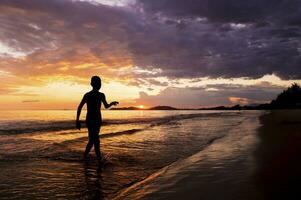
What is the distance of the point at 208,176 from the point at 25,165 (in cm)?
555

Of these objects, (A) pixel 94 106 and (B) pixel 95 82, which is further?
(A) pixel 94 106

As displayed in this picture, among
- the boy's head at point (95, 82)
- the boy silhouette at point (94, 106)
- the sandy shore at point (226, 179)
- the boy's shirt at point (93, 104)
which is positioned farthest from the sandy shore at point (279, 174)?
the boy's head at point (95, 82)

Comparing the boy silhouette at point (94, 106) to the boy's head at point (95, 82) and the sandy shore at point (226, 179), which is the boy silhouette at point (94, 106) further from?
the sandy shore at point (226, 179)

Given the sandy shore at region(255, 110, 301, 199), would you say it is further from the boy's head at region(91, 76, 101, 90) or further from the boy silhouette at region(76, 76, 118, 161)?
the boy's head at region(91, 76, 101, 90)

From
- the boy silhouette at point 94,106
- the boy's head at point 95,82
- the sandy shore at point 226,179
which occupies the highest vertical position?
the boy's head at point 95,82

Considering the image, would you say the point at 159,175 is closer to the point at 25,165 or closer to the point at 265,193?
the point at 265,193

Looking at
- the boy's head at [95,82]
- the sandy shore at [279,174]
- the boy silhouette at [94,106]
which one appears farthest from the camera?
the boy silhouette at [94,106]

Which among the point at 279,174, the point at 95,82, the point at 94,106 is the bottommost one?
the point at 279,174

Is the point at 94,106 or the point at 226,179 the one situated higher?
the point at 94,106

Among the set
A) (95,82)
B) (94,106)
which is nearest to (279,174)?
(94,106)

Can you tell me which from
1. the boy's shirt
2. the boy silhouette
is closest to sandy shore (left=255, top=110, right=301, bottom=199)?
the boy silhouette

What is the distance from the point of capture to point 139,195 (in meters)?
5.62

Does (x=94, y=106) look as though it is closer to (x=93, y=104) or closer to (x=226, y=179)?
(x=93, y=104)

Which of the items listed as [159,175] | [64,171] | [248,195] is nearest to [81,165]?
[64,171]
